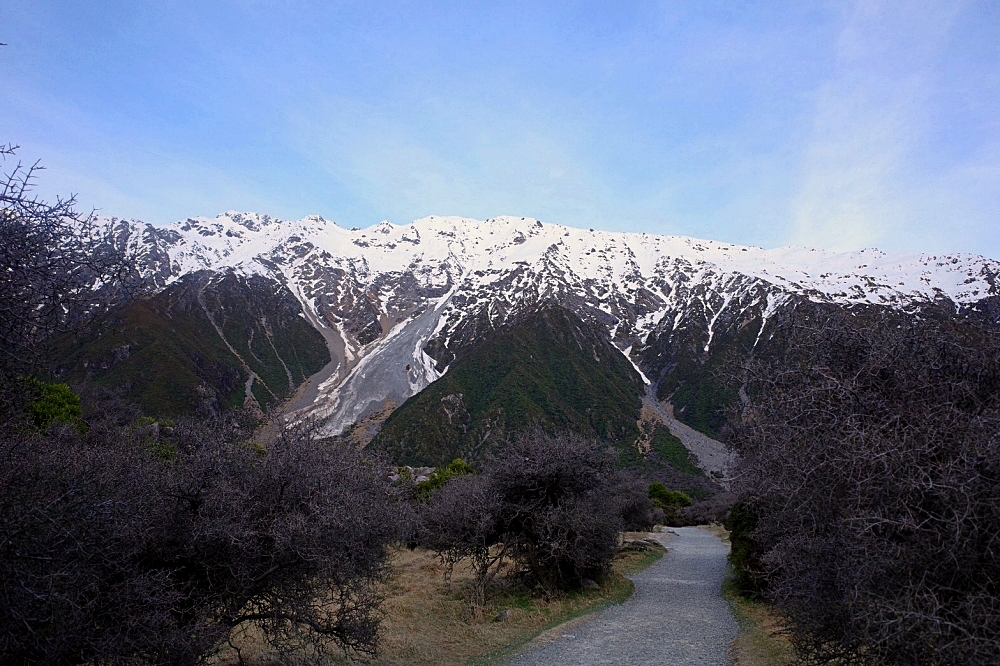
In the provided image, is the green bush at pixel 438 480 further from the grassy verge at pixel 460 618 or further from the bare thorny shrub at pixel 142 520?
the bare thorny shrub at pixel 142 520

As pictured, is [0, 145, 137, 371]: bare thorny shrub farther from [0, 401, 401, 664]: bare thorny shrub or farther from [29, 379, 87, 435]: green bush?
[29, 379, 87, 435]: green bush

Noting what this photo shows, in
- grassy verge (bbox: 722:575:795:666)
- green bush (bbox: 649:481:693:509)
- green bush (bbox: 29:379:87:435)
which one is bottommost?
green bush (bbox: 29:379:87:435)

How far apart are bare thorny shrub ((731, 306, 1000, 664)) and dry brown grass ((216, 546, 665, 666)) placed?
8109mm

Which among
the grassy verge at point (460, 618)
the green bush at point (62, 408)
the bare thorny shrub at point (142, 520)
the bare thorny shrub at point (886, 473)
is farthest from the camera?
the green bush at point (62, 408)

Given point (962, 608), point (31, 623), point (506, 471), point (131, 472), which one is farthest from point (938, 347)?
point (506, 471)

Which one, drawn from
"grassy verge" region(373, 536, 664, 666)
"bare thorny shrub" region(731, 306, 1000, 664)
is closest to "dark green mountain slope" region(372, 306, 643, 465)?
"grassy verge" region(373, 536, 664, 666)

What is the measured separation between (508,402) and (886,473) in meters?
147

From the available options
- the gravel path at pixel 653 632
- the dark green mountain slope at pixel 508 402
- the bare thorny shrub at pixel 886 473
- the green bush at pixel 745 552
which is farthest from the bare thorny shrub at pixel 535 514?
the dark green mountain slope at pixel 508 402

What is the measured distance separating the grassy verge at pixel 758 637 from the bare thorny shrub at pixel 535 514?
475cm

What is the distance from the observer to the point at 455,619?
17156mm

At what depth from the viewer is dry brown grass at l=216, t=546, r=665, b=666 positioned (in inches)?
516

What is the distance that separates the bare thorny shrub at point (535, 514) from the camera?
1942 cm

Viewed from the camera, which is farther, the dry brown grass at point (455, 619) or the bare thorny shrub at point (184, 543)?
the dry brown grass at point (455, 619)

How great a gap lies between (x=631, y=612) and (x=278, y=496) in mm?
13354
